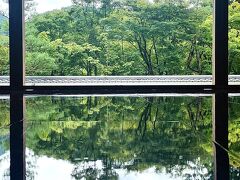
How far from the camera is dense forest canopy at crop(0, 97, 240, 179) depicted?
238 cm

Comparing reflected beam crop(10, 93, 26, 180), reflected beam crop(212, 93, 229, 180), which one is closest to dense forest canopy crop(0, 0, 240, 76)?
reflected beam crop(212, 93, 229, 180)

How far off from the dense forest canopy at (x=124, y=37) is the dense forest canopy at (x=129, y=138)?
7233 millimetres

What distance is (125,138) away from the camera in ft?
10.4

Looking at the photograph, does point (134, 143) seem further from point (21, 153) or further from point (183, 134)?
point (21, 153)

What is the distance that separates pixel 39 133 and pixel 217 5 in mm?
6126

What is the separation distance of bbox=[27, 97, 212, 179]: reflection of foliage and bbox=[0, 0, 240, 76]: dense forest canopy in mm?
7254

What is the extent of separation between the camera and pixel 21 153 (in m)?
2.66

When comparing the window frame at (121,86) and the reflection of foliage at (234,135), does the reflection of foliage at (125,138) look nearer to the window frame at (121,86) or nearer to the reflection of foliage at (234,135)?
the reflection of foliage at (234,135)

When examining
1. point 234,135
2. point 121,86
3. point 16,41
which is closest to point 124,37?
point 121,86

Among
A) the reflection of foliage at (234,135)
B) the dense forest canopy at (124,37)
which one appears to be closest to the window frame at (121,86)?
the dense forest canopy at (124,37)

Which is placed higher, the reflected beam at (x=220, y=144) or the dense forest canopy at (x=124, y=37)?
the dense forest canopy at (x=124, y=37)

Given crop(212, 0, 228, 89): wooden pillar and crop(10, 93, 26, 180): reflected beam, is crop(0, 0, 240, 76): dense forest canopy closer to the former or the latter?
crop(212, 0, 228, 89): wooden pillar

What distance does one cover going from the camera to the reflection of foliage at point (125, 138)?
2.40 m

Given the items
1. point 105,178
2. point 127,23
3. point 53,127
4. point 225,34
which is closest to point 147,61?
point 127,23
